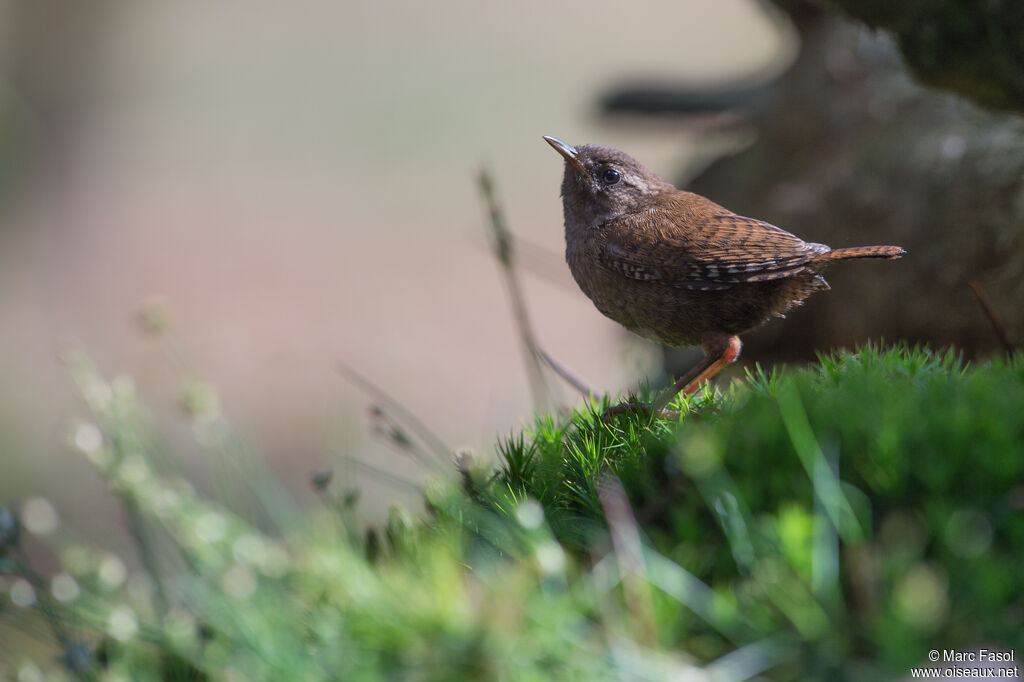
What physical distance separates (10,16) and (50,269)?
2.89 m

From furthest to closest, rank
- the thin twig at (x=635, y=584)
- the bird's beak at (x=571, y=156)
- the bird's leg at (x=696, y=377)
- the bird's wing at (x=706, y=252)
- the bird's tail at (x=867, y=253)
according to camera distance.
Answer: the bird's beak at (x=571, y=156), the bird's wing at (x=706, y=252), the bird's tail at (x=867, y=253), the bird's leg at (x=696, y=377), the thin twig at (x=635, y=584)

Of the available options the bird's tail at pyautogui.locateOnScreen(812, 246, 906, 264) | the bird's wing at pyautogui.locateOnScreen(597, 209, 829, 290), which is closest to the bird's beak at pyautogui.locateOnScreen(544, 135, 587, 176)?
the bird's wing at pyautogui.locateOnScreen(597, 209, 829, 290)

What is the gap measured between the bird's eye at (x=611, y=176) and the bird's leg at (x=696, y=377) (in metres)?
0.69

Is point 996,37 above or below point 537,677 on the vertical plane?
above

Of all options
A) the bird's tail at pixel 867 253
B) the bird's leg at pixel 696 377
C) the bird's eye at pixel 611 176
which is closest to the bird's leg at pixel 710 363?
the bird's leg at pixel 696 377

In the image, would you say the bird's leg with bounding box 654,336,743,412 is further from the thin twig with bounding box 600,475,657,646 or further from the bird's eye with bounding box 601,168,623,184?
the thin twig with bounding box 600,475,657,646

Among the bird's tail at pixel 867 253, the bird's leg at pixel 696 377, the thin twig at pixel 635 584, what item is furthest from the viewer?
the bird's tail at pixel 867 253

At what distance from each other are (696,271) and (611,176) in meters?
0.64

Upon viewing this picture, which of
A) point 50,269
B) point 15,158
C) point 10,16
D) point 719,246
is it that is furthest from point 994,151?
point 10,16

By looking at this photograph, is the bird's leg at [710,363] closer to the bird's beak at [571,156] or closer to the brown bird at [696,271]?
the brown bird at [696,271]

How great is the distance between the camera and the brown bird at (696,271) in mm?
2602

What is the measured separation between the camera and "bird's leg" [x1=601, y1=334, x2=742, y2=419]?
220 centimetres

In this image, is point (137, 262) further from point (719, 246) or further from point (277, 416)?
point (719, 246)

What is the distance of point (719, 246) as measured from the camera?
2.62 m
